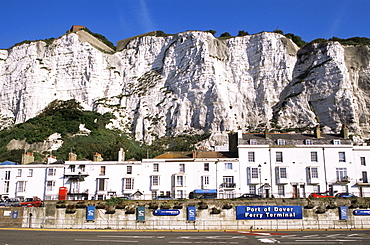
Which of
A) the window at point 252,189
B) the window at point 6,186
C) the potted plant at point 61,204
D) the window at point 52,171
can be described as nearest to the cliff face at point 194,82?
the window at point 252,189

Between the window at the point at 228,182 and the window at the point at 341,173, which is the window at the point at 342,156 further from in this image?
the window at the point at 228,182

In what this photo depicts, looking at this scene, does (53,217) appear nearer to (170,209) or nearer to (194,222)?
(170,209)

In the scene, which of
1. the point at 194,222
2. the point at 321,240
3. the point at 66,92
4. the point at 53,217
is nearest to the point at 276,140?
the point at 194,222

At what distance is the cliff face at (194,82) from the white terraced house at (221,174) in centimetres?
3943

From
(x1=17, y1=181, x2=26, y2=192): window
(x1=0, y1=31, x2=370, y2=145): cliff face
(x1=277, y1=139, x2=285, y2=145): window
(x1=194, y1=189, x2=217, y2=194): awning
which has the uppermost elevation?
(x1=0, y1=31, x2=370, y2=145): cliff face

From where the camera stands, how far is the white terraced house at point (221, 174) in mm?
49281

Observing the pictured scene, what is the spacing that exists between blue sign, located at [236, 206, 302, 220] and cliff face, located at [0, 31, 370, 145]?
175 ft

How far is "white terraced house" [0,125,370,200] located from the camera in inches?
1940

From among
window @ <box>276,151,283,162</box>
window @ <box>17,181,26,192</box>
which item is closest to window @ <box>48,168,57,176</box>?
window @ <box>17,181,26,192</box>

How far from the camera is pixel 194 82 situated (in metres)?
105

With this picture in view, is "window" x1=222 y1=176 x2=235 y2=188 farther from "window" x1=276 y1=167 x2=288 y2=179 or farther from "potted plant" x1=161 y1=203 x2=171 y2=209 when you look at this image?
"potted plant" x1=161 y1=203 x2=171 y2=209

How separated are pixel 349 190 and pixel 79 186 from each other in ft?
113

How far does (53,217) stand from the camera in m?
37.4

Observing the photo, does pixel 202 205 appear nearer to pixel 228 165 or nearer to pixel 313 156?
pixel 228 165
